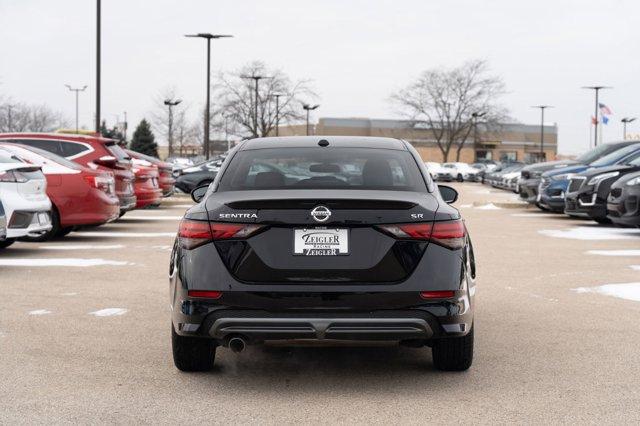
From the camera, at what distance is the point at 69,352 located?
6629 mm

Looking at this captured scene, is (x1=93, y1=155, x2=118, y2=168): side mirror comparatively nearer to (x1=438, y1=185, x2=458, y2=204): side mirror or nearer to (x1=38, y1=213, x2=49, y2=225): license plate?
(x1=38, y1=213, x2=49, y2=225): license plate

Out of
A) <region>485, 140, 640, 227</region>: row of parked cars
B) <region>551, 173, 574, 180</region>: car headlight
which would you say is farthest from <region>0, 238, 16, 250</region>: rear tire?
<region>551, 173, 574, 180</region>: car headlight

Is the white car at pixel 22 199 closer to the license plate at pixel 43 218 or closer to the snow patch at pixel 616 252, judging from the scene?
the license plate at pixel 43 218

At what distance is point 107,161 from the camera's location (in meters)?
16.3

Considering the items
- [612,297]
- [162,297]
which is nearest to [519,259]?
[612,297]

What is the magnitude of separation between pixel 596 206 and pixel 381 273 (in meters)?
14.1

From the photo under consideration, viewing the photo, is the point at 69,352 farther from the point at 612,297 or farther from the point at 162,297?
the point at 612,297

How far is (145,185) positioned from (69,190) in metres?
5.32

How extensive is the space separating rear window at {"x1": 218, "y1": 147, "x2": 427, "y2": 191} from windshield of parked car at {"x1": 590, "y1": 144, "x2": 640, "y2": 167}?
14.8 m

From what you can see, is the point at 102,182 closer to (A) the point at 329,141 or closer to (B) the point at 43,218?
(B) the point at 43,218

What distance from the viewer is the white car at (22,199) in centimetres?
1196

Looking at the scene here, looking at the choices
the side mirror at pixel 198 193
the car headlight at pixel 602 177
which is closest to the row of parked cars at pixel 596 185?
the car headlight at pixel 602 177

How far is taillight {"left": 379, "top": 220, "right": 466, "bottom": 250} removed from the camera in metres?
5.33

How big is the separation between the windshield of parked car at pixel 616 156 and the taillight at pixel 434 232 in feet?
50.5
